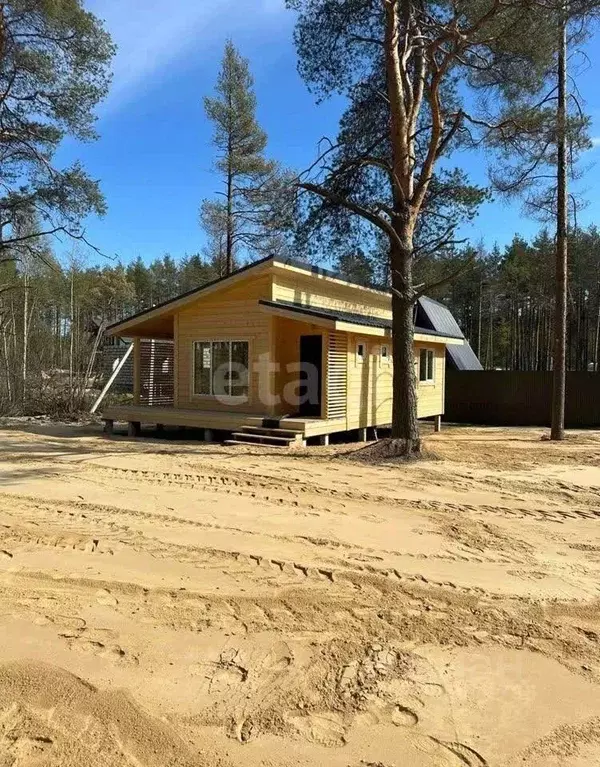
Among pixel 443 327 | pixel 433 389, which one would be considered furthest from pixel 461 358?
pixel 433 389

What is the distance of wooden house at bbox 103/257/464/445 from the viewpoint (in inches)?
478

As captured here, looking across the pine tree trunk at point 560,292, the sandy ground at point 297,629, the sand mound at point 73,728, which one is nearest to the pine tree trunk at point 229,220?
the pine tree trunk at point 560,292

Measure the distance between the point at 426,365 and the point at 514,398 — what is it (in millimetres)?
Answer: 4630

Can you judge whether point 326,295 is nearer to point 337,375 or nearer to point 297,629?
point 337,375

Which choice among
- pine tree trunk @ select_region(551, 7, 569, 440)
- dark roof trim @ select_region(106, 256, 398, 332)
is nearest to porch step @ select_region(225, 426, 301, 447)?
dark roof trim @ select_region(106, 256, 398, 332)

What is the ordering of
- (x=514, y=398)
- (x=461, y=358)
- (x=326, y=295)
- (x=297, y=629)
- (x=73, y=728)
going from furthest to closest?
1. (x=461, y=358)
2. (x=514, y=398)
3. (x=326, y=295)
4. (x=297, y=629)
5. (x=73, y=728)

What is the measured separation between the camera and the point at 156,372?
16109mm

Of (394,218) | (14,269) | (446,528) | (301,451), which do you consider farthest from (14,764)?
(14,269)

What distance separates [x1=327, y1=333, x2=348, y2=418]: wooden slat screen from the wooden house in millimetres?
22

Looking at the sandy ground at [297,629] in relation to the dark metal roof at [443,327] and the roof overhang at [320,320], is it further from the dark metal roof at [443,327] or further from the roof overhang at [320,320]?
the dark metal roof at [443,327]

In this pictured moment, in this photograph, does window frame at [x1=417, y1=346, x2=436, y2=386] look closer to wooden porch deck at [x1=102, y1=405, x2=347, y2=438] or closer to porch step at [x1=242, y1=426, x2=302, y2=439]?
wooden porch deck at [x1=102, y1=405, x2=347, y2=438]

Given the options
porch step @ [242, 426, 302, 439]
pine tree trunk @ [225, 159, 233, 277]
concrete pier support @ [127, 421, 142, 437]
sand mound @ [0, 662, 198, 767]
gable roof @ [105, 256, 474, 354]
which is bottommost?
sand mound @ [0, 662, 198, 767]

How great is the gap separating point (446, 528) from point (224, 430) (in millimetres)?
7799

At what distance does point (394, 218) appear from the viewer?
1119 centimetres
